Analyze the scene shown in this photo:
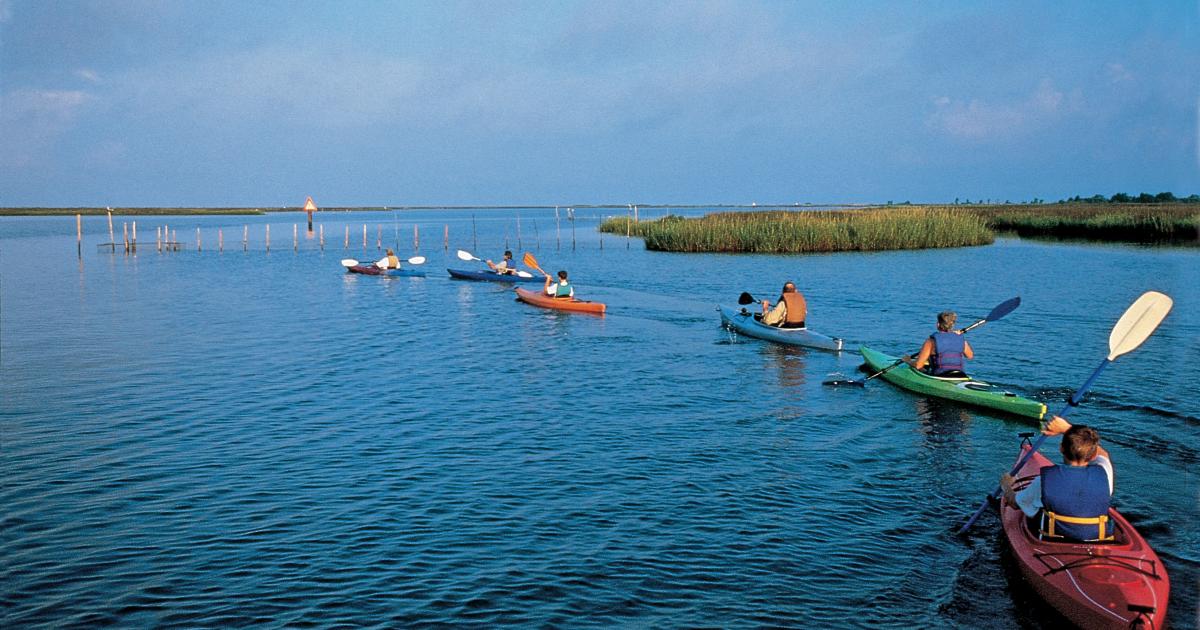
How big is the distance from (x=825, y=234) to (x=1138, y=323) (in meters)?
36.5

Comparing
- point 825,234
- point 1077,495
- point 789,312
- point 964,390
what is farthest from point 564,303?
point 825,234

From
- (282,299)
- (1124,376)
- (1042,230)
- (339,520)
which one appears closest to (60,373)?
(339,520)

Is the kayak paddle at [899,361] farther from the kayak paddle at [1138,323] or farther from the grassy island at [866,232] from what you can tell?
the grassy island at [866,232]

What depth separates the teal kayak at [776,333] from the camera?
60.6 feet

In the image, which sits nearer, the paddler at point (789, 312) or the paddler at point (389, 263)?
the paddler at point (789, 312)

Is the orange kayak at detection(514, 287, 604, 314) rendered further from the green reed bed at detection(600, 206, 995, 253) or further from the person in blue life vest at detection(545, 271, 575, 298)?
the green reed bed at detection(600, 206, 995, 253)

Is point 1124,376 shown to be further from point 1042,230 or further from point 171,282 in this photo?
point 1042,230

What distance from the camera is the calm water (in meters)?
7.05

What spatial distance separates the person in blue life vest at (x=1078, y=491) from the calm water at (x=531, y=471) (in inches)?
26.8

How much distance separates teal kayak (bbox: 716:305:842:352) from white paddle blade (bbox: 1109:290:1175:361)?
28.9 feet

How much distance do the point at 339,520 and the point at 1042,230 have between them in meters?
59.5

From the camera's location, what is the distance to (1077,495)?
6.63 meters

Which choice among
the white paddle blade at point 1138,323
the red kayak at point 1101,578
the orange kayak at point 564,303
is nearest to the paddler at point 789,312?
the orange kayak at point 564,303

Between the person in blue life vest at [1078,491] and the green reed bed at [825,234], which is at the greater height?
the green reed bed at [825,234]
